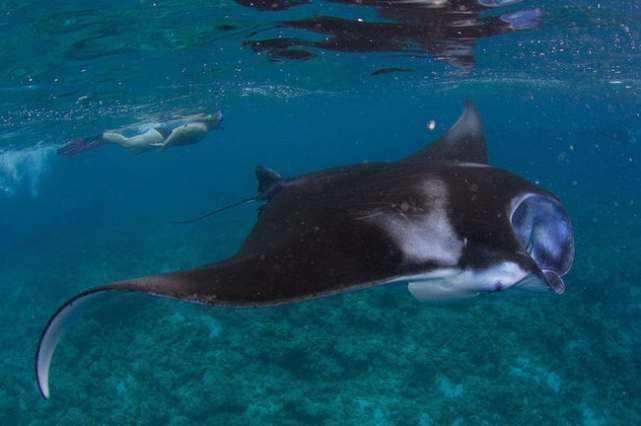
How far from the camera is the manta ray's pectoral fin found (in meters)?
5.99

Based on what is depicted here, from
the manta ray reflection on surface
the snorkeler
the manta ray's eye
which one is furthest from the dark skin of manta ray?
the snorkeler

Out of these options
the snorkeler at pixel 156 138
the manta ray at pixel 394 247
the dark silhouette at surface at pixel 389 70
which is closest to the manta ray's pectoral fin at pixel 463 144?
the manta ray at pixel 394 247

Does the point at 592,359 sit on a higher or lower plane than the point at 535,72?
lower

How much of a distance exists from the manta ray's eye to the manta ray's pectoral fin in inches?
97.6

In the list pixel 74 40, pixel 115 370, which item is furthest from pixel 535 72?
pixel 115 370

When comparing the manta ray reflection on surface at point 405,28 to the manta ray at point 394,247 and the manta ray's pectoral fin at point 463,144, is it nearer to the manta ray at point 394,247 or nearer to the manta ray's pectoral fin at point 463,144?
the manta ray's pectoral fin at point 463,144

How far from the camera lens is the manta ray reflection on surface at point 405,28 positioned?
35.4ft

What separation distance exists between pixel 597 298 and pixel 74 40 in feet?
54.4

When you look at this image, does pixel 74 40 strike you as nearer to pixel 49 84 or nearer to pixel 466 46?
pixel 49 84

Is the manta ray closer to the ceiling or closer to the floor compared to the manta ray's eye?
closer to the ceiling

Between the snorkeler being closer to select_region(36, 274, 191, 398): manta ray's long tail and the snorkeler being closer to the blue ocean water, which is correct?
the blue ocean water

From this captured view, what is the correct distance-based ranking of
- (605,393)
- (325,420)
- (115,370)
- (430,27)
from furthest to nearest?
(430,27), (115,370), (605,393), (325,420)

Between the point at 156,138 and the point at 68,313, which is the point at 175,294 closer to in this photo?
the point at 68,313

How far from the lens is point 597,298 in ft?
39.6
